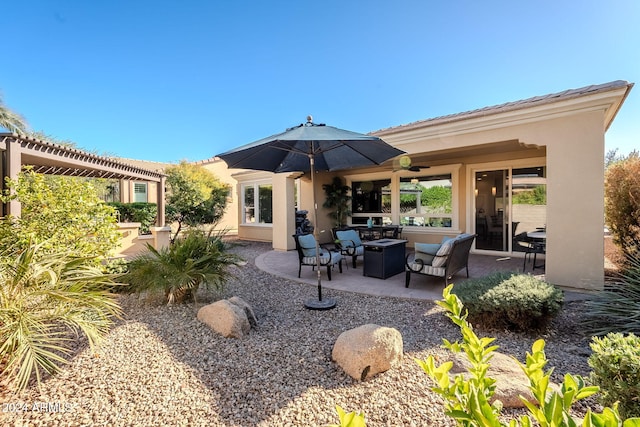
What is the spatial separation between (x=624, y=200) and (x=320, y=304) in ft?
25.8

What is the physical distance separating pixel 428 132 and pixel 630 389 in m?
6.38

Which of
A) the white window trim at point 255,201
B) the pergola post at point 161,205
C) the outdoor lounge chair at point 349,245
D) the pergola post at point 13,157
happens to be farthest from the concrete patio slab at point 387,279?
the pergola post at point 13,157

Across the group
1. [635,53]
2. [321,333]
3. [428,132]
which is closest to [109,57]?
[428,132]

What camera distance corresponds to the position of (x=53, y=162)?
7812 millimetres

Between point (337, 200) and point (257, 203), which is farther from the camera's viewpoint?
point (257, 203)

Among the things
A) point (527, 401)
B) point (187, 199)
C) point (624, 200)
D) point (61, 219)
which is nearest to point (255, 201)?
point (187, 199)

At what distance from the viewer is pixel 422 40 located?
8.76 metres

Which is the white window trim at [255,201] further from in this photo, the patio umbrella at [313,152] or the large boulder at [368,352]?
the large boulder at [368,352]

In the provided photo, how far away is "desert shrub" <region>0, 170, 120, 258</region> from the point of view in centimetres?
441

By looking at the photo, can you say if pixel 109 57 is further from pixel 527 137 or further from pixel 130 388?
pixel 527 137

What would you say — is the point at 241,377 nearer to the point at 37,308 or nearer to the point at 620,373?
the point at 37,308

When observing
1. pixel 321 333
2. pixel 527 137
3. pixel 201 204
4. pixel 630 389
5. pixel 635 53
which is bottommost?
pixel 321 333

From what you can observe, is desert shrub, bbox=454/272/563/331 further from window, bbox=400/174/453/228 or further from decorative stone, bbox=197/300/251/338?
window, bbox=400/174/453/228

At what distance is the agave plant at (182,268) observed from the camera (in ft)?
15.3
